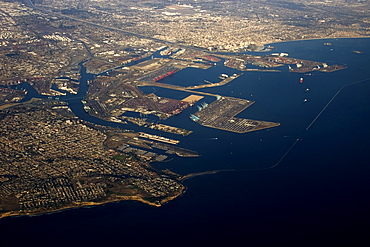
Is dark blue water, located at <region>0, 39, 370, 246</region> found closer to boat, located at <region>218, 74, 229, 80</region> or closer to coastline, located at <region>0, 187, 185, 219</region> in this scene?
coastline, located at <region>0, 187, 185, 219</region>

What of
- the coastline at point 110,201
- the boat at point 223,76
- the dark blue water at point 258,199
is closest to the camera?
the dark blue water at point 258,199

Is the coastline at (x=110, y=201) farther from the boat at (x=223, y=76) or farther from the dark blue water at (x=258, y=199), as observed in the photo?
the boat at (x=223, y=76)

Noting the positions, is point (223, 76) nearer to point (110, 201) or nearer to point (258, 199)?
point (258, 199)

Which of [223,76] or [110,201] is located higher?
[223,76]

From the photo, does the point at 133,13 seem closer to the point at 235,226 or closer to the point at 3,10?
the point at 3,10

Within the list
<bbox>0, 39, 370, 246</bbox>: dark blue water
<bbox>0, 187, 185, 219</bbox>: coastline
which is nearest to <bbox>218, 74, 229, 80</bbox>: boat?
<bbox>0, 39, 370, 246</bbox>: dark blue water

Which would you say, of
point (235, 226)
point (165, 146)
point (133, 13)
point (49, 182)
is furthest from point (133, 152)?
point (133, 13)

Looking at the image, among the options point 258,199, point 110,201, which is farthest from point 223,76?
point 110,201

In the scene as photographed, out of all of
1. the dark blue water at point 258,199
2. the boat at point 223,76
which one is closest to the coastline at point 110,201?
the dark blue water at point 258,199
